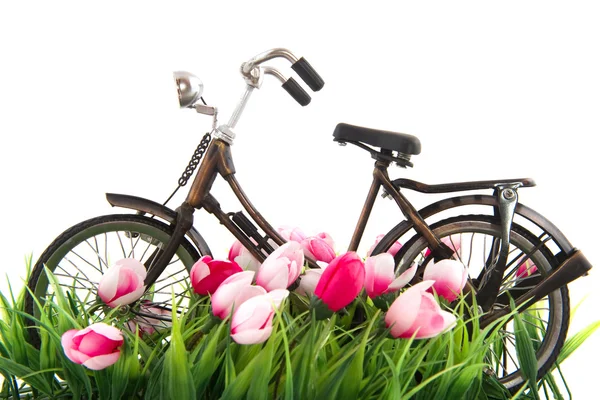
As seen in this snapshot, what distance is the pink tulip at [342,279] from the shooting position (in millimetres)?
839

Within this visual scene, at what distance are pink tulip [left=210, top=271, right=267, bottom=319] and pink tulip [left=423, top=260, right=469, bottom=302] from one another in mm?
353

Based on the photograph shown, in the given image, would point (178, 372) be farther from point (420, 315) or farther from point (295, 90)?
point (295, 90)

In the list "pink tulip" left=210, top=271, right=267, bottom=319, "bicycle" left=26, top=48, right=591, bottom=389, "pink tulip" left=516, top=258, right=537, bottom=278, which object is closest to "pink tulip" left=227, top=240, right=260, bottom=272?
"bicycle" left=26, top=48, right=591, bottom=389

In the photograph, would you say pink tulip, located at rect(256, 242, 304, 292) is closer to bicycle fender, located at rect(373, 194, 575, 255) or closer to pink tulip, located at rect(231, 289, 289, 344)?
pink tulip, located at rect(231, 289, 289, 344)

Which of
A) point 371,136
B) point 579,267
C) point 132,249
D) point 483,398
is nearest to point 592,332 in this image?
point 579,267

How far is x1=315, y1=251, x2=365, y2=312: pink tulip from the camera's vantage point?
33.0 inches

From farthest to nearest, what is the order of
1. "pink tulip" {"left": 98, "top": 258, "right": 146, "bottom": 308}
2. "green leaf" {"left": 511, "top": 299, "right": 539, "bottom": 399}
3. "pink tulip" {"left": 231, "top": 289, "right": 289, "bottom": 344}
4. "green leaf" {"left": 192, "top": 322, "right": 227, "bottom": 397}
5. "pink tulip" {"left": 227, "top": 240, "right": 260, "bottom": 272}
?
"pink tulip" {"left": 227, "top": 240, "right": 260, "bottom": 272} → "green leaf" {"left": 511, "top": 299, "right": 539, "bottom": 399} → "pink tulip" {"left": 98, "top": 258, "right": 146, "bottom": 308} → "green leaf" {"left": 192, "top": 322, "right": 227, "bottom": 397} → "pink tulip" {"left": 231, "top": 289, "right": 289, "bottom": 344}

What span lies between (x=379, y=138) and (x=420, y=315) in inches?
20.1

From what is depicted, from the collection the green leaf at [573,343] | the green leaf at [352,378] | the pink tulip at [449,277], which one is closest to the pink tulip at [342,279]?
the green leaf at [352,378]

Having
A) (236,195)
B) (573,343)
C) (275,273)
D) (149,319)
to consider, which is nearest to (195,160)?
(236,195)

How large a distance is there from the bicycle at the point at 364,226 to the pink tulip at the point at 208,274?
0.28m

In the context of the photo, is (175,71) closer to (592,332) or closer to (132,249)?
(132,249)

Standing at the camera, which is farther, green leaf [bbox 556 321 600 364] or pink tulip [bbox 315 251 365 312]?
green leaf [bbox 556 321 600 364]

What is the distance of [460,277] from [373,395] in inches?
9.7
